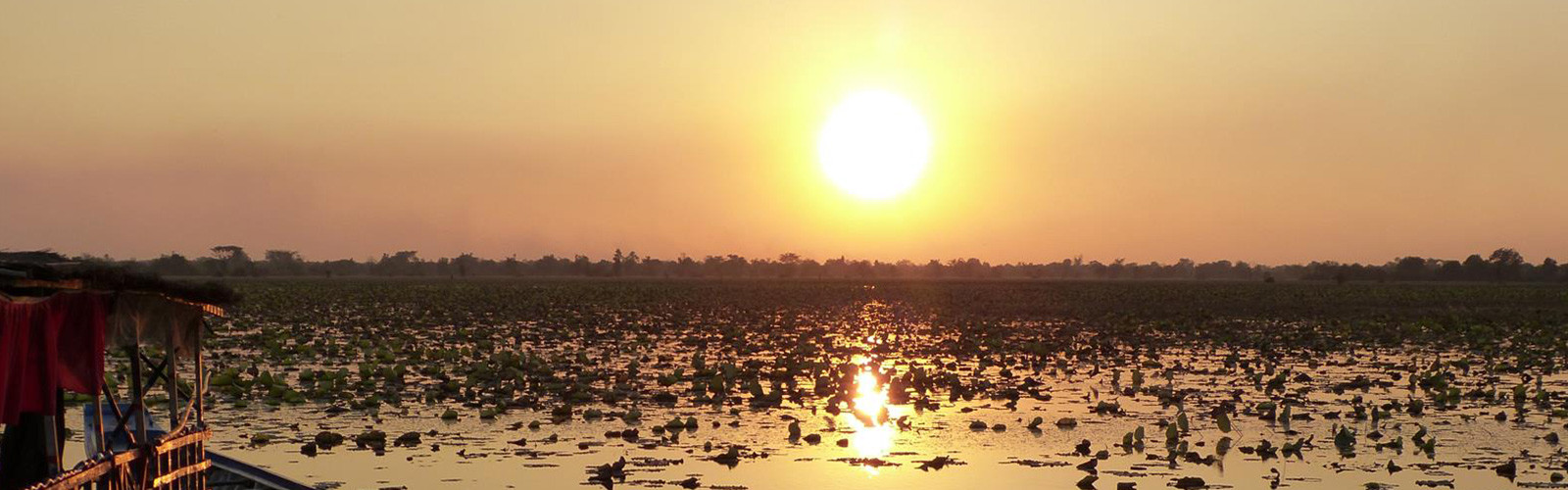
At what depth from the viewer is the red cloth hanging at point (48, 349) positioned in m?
11.2

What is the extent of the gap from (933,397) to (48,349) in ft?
55.9

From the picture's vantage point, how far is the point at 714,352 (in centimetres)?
3766

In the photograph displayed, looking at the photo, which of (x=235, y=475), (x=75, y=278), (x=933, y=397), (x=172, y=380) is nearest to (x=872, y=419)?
(x=933, y=397)

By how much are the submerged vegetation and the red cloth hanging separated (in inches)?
231

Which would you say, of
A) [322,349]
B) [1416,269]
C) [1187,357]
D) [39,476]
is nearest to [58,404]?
[39,476]

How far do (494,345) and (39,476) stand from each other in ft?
86.7

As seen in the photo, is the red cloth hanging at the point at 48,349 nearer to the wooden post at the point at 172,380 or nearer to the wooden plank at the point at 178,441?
the wooden plank at the point at 178,441

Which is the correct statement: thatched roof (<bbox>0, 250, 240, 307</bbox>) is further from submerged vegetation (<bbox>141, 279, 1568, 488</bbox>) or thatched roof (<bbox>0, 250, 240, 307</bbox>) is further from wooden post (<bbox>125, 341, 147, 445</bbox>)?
submerged vegetation (<bbox>141, 279, 1568, 488</bbox>)

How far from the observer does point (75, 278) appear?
11758 millimetres

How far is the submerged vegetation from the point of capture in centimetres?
1925

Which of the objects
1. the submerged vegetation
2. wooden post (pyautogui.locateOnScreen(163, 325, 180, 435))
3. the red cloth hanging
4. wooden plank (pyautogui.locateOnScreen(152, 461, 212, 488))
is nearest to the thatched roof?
the red cloth hanging

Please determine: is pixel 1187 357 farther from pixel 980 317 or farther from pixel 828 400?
pixel 980 317

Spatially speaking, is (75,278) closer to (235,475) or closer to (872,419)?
(235,475)

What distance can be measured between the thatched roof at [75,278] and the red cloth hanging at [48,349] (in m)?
0.15
